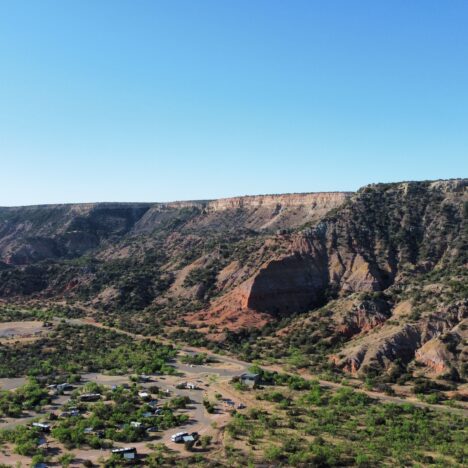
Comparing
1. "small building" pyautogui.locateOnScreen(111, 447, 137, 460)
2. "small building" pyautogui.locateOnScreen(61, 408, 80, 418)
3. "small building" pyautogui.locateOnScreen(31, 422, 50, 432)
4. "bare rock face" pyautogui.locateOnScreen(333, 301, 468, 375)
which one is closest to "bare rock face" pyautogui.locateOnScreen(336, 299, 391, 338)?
"bare rock face" pyautogui.locateOnScreen(333, 301, 468, 375)

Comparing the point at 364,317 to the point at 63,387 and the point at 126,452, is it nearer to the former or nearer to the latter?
the point at 63,387

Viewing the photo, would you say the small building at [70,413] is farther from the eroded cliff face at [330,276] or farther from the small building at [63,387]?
the eroded cliff face at [330,276]

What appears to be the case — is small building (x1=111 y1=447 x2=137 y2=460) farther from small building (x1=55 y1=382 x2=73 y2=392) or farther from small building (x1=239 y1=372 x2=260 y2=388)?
small building (x1=239 y1=372 x2=260 y2=388)

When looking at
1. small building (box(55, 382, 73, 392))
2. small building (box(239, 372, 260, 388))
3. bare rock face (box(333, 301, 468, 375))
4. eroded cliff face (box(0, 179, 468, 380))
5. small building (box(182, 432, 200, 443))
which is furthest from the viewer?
eroded cliff face (box(0, 179, 468, 380))

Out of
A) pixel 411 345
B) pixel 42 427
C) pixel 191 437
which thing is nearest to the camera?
pixel 191 437

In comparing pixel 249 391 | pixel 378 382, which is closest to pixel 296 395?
A: pixel 249 391

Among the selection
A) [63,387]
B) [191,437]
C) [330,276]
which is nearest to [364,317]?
[330,276]

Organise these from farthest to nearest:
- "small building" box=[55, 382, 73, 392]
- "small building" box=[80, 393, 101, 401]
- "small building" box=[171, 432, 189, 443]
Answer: "small building" box=[55, 382, 73, 392]
"small building" box=[80, 393, 101, 401]
"small building" box=[171, 432, 189, 443]
